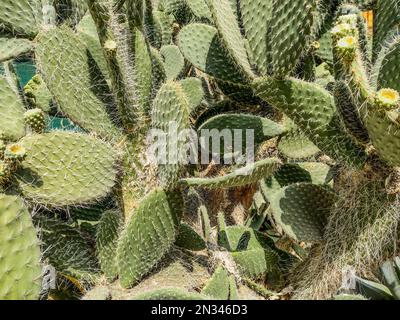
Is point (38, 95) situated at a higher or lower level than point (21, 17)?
lower

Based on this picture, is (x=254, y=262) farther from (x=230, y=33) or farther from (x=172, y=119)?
(x=230, y=33)

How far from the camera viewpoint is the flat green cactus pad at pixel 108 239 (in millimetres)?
1472

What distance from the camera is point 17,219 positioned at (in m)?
1.21

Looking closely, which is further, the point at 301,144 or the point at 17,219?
the point at 301,144

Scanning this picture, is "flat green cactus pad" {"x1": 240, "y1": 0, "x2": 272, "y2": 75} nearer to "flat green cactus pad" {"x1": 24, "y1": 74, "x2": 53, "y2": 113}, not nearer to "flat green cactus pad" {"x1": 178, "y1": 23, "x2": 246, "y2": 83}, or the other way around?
"flat green cactus pad" {"x1": 178, "y1": 23, "x2": 246, "y2": 83}

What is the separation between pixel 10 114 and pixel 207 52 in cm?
69

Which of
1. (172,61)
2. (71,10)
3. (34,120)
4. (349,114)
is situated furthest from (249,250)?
(71,10)

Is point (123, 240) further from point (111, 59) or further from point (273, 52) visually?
point (273, 52)

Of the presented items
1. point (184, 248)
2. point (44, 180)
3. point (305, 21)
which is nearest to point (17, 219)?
point (44, 180)

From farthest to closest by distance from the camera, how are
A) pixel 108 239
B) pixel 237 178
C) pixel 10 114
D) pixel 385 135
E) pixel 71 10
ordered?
1. pixel 71 10
2. pixel 10 114
3. pixel 108 239
4. pixel 237 178
5. pixel 385 135

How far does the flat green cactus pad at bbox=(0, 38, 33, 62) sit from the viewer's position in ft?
5.55

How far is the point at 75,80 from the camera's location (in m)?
1.55

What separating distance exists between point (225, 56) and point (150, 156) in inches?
18.8

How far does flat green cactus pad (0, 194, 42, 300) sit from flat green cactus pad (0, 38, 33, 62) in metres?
0.65
